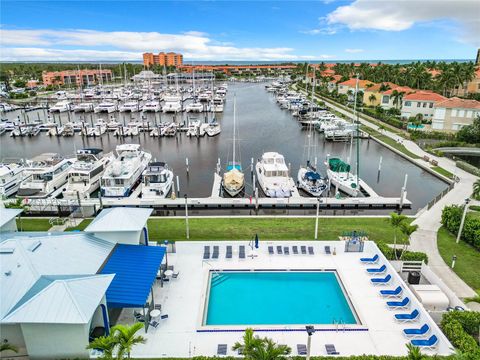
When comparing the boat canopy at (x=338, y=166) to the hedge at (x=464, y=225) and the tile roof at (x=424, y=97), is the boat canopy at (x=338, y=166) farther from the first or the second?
the tile roof at (x=424, y=97)

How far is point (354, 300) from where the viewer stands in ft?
60.3

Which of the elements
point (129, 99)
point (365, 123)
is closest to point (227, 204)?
point (365, 123)

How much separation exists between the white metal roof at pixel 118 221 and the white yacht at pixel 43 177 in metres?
17.6

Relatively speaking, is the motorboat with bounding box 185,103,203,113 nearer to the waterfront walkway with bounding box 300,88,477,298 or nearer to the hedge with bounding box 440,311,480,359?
the waterfront walkway with bounding box 300,88,477,298

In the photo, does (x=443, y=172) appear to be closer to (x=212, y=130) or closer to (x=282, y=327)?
(x=282, y=327)

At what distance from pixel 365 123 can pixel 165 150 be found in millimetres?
40447

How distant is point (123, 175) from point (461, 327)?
1196 inches

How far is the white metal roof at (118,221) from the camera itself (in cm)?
1897

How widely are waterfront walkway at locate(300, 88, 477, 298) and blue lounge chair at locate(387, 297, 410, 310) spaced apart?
395 centimetres

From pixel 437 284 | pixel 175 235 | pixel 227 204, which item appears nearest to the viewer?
pixel 437 284

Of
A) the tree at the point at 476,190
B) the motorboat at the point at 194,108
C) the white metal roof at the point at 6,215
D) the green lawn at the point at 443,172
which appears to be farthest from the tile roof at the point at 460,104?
the white metal roof at the point at 6,215

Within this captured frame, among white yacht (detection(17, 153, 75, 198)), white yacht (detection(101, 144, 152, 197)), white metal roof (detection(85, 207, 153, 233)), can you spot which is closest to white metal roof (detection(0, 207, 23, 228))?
white metal roof (detection(85, 207, 153, 233))

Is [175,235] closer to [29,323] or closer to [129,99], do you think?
[29,323]

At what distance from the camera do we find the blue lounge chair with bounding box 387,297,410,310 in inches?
691
